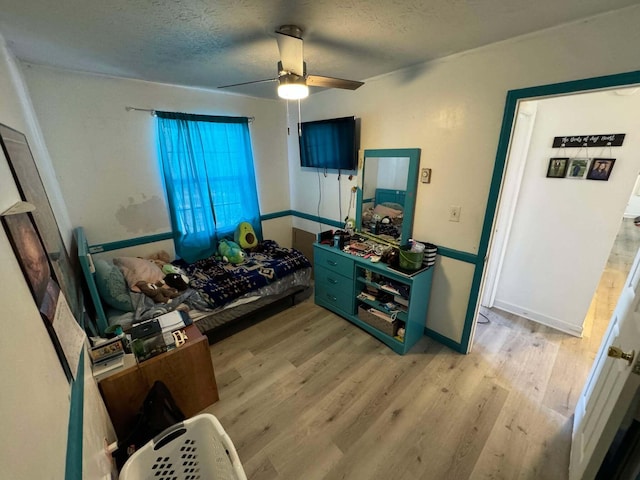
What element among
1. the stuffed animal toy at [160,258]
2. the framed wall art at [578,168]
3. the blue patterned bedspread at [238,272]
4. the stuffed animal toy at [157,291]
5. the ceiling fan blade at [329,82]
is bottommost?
the blue patterned bedspread at [238,272]

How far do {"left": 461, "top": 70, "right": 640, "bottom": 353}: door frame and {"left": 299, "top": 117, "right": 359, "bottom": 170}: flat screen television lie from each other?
128 centimetres

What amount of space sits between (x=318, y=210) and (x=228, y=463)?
2.72 metres

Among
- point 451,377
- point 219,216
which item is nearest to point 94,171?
point 219,216

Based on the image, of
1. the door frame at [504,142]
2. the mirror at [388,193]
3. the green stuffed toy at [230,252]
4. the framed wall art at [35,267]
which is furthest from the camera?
the green stuffed toy at [230,252]

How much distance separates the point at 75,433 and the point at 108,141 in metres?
2.53

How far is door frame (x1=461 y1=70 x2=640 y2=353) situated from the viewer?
53.7 inches

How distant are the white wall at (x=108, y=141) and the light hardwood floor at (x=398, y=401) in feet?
5.24

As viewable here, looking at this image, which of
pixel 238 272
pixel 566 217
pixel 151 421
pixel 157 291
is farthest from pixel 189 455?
pixel 566 217

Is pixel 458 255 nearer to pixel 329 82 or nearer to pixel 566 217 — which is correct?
pixel 566 217

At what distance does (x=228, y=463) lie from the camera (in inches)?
42.8

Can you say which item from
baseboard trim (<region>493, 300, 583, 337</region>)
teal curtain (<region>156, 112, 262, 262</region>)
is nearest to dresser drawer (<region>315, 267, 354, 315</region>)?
teal curtain (<region>156, 112, 262, 262</region>)

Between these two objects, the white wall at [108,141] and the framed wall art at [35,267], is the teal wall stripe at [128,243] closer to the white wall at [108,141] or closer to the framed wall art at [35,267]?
the white wall at [108,141]

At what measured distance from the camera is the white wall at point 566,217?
202 centimetres

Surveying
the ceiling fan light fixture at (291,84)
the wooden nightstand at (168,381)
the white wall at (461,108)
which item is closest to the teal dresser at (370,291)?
the white wall at (461,108)
